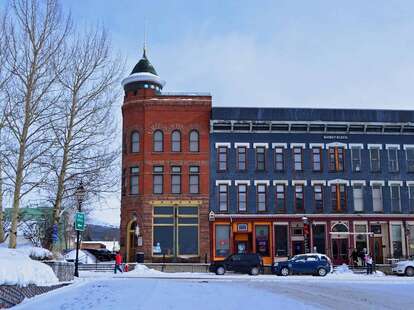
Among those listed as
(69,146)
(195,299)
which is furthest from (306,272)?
(195,299)

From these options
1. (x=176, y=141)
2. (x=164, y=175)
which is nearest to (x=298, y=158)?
(x=176, y=141)

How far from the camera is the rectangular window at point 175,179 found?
43.4 meters

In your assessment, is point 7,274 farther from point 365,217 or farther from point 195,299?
point 365,217

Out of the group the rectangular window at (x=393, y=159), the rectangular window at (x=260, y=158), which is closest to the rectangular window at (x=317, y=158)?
the rectangular window at (x=260, y=158)

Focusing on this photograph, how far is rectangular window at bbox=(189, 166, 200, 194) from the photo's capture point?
142 feet

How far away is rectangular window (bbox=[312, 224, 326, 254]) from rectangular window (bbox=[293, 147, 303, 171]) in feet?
16.4

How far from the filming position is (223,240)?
42.8 metres

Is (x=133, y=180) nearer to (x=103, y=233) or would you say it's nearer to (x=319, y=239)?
(x=319, y=239)

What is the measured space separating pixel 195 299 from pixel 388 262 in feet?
104

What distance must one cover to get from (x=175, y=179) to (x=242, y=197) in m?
5.66

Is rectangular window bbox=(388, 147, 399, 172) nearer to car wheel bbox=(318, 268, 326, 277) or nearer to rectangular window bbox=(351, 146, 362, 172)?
rectangular window bbox=(351, 146, 362, 172)

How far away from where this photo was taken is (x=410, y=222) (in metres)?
44.2

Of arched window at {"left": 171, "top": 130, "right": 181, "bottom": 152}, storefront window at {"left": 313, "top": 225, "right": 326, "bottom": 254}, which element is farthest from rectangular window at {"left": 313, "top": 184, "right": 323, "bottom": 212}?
arched window at {"left": 171, "top": 130, "right": 181, "bottom": 152}

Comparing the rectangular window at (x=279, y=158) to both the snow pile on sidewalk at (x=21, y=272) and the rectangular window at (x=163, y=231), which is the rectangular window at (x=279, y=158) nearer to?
the rectangular window at (x=163, y=231)
